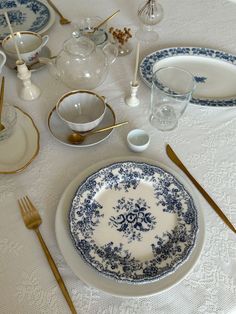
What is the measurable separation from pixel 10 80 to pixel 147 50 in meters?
0.38

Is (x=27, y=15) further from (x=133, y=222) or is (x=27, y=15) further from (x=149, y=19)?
(x=133, y=222)

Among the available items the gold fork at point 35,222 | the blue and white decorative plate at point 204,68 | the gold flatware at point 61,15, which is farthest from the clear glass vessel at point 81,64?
the gold fork at point 35,222

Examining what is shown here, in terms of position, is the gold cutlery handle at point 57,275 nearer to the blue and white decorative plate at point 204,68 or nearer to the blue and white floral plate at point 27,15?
the blue and white decorative plate at point 204,68

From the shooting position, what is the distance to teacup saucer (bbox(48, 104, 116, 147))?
0.74 m

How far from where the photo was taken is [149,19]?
1.00 m

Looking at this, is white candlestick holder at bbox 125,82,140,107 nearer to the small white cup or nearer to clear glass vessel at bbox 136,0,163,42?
the small white cup

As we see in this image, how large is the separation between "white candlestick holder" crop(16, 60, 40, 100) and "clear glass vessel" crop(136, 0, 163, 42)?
0.36 metres

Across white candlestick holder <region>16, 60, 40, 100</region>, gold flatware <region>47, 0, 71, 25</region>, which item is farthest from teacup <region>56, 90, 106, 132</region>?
gold flatware <region>47, 0, 71, 25</region>

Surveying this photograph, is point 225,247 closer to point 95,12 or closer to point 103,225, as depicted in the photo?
point 103,225

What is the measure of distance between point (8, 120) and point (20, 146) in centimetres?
7

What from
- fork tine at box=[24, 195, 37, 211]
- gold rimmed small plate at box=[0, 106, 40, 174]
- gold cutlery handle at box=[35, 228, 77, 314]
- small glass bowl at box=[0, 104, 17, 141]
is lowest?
gold cutlery handle at box=[35, 228, 77, 314]

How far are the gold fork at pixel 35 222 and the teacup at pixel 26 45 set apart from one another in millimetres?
378

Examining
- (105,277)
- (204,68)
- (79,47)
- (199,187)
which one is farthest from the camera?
(204,68)

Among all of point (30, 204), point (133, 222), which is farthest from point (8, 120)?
point (133, 222)
